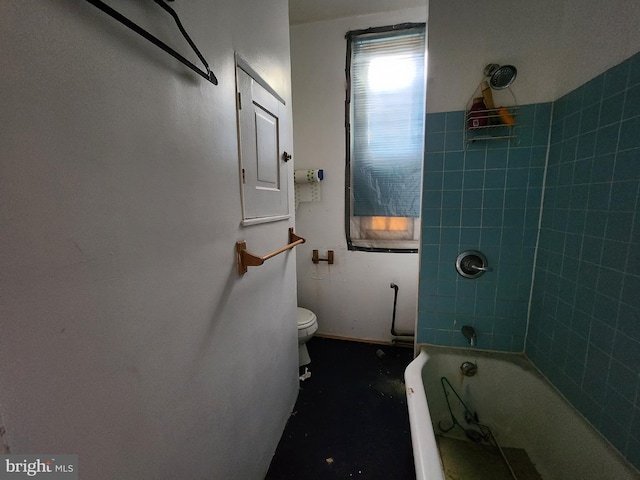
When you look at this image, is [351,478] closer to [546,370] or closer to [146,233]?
[546,370]

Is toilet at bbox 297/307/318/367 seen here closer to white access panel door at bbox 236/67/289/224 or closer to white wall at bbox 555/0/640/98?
white access panel door at bbox 236/67/289/224

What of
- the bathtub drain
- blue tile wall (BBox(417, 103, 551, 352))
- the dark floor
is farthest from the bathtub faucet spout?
the dark floor

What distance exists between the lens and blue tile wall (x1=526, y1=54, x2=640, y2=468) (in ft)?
2.55

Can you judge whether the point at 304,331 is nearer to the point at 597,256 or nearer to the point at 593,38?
the point at 597,256

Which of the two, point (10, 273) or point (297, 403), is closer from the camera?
point (10, 273)

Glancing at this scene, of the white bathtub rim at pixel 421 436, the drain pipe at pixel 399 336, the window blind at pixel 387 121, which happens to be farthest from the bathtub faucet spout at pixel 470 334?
the window blind at pixel 387 121

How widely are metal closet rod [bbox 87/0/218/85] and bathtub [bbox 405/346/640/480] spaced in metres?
1.26

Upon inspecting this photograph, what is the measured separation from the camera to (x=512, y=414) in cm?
122

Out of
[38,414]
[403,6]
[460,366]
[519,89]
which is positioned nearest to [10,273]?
[38,414]

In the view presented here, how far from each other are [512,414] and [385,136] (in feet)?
6.25

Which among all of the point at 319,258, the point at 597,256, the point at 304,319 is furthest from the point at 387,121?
the point at 304,319

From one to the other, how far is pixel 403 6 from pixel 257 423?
277 centimetres

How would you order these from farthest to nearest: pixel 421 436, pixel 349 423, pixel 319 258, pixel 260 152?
pixel 319 258 < pixel 349 423 < pixel 260 152 < pixel 421 436

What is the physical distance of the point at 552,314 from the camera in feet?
3.66
